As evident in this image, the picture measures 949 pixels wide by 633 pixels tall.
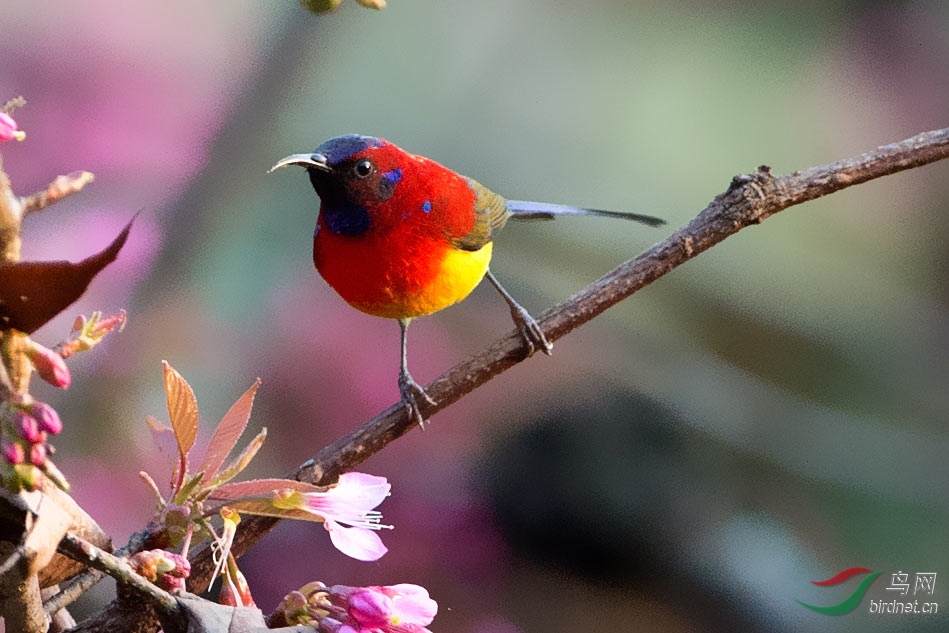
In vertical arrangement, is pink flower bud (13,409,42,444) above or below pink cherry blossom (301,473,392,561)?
above

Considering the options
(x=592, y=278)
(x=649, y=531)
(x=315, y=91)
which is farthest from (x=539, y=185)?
(x=649, y=531)

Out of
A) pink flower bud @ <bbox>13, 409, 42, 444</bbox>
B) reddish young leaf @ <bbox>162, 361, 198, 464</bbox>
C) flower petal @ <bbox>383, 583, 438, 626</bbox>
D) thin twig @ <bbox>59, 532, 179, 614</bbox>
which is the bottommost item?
flower petal @ <bbox>383, 583, 438, 626</bbox>

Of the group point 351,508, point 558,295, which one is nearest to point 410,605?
point 351,508

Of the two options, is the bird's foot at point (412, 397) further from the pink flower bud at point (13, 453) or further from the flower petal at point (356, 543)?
the pink flower bud at point (13, 453)

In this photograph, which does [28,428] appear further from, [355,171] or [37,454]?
[355,171]

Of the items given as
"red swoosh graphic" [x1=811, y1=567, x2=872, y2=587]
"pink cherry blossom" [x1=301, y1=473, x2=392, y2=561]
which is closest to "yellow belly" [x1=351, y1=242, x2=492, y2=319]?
"pink cherry blossom" [x1=301, y1=473, x2=392, y2=561]

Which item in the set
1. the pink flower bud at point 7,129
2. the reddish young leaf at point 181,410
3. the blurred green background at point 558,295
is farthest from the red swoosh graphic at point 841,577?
the pink flower bud at point 7,129

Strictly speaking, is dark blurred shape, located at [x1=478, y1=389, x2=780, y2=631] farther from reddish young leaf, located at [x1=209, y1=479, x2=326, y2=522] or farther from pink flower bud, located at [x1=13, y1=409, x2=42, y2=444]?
pink flower bud, located at [x1=13, y1=409, x2=42, y2=444]
